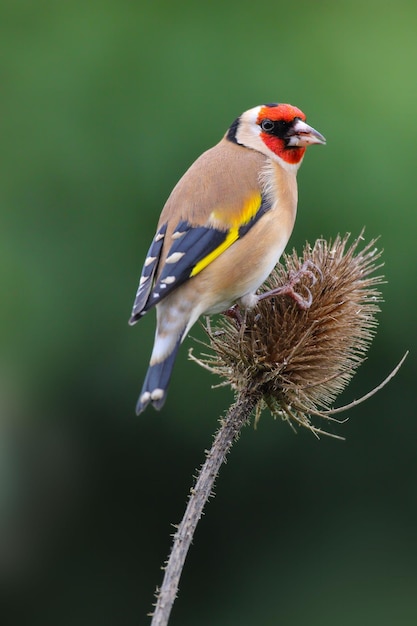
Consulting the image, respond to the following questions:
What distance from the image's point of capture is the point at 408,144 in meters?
A: 6.44

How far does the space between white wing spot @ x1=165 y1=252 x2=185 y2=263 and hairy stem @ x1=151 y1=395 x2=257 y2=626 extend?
1.89 feet

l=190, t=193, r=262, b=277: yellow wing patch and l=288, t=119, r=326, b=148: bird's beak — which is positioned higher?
l=288, t=119, r=326, b=148: bird's beak

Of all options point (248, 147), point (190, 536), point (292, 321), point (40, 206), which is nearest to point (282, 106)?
point (248, 147)

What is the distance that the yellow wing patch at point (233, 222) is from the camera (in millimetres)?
3873

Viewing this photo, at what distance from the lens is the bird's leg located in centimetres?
390

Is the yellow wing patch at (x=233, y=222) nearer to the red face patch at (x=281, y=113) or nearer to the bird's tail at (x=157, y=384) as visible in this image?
the bird's tail at (x=157, y=384)

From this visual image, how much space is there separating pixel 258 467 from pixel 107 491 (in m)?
1.14

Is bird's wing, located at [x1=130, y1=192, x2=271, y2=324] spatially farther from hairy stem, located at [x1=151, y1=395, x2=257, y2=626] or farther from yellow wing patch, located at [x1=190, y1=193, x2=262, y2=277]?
hairy stem, located at [x1=151, y1=395, x2=257, y2=626]

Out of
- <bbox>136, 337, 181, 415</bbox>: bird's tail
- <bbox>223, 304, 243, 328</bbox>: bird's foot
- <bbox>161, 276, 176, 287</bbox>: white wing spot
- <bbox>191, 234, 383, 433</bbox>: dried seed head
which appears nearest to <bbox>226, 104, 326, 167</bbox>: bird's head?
<bbox>191, 234, 383, 433</bbox>: dried seed head

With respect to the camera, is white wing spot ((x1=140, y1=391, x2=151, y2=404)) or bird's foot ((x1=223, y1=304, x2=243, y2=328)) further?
bird's foot ((x1=223, y1=304, x2=243, y2=328))

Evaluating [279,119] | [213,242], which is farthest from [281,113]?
[213,242]

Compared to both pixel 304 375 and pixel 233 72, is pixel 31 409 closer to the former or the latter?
pixel 233 72

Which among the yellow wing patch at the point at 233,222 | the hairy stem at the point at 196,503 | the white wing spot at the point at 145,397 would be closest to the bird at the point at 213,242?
the yellow wing patch at the point at 233,222

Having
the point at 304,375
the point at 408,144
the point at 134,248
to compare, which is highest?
the point at 408,144
